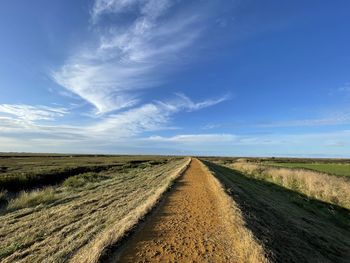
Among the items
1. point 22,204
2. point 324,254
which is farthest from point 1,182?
point 324,254

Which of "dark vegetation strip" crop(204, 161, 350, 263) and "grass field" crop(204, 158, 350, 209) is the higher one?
"grass field" crop(204, 158, 350, 209)

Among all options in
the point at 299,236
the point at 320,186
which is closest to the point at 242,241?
the point at 299,236

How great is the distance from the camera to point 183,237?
28.0ft

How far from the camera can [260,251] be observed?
7352 millimetres

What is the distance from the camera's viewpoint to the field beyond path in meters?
7.18

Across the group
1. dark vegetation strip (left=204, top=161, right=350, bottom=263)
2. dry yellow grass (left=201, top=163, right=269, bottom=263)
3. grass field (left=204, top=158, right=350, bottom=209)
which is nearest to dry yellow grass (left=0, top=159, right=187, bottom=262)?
dry yellow grass (left=201, top=163, right=269, bottom=263)

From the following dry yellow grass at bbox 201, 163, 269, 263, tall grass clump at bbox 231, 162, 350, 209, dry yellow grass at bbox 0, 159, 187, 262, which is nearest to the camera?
dry yellow grass at bbox 201, 163, 269, 263

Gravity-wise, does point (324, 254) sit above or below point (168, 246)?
below

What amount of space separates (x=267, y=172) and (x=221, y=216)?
124 feet

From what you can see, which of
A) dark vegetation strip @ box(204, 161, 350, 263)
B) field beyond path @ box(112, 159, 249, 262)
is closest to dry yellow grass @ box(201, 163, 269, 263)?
field beyond path @ box(112, 159, 249, 262)

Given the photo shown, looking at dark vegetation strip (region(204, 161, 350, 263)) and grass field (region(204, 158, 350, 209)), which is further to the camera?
grass field (region(204, 158, 350, 209))

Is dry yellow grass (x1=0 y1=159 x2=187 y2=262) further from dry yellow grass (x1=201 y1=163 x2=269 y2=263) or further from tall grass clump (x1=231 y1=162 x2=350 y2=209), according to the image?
tall grass clump (x1=231 y1=162 x2=350 y2=209)

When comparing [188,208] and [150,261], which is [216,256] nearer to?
[150,261]

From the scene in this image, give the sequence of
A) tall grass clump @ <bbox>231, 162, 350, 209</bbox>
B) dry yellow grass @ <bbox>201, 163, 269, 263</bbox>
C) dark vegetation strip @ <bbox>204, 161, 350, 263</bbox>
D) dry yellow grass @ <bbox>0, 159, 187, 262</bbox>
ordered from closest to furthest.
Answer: dry yellow grass @ <bbox>201, 163, 269, 263</bbox>
dry yellow grass @ <bbox>0, 159, 187, 262</bbox>
dark vegetation strip @ <bbox>204, 161, 350, 263</bbox>
tall grass clump @ <bbox>231, 162, 350, 209</bbox>
